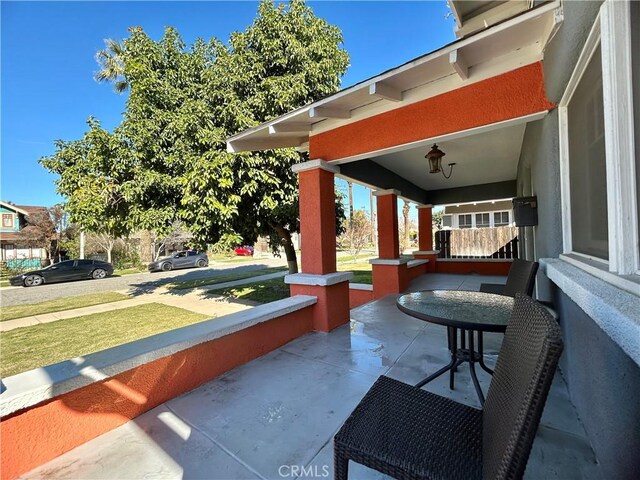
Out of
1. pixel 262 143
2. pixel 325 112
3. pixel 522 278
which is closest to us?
pixel 522 278

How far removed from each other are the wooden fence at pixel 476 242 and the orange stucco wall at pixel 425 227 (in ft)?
3.72

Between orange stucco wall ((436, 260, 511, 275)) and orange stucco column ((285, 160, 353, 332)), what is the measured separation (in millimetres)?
6121

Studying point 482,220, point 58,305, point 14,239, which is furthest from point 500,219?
point 14,239

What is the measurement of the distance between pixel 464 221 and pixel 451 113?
15.9 meters

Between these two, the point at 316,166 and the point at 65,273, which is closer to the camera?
the point at 316,166

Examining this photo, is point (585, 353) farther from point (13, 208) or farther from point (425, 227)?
point (13, 208)

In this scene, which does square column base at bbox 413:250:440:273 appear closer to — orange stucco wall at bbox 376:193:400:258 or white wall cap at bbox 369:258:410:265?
white wall cap at bbox 369:258:410:265

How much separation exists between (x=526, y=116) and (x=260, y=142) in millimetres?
3373

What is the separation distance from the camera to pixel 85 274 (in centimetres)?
1475

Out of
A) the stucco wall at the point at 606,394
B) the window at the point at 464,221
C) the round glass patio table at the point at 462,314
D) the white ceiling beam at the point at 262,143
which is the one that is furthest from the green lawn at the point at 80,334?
the window at the point at 464,221

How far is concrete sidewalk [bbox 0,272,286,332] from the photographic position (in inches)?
273

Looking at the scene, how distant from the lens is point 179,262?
18.5 m

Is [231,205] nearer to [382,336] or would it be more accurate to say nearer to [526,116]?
[382,336]

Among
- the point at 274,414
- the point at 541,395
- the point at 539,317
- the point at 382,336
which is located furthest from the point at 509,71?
the point at 274,414
